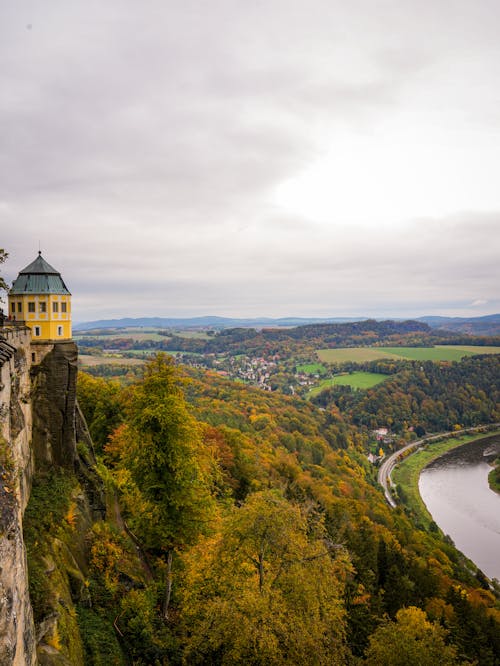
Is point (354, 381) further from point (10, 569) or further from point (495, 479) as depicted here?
point (10, 569)

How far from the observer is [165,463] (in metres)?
16.2

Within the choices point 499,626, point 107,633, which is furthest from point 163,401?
point 499,626

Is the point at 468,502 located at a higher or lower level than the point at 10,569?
lower

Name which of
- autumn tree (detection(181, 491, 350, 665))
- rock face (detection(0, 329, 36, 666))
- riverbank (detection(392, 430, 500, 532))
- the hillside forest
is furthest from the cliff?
riverbank (detection(392, 430, 500, 532))

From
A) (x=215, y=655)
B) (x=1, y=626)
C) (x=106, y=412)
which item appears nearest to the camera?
(x=1, y=626)

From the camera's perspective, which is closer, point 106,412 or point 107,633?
point 107,633

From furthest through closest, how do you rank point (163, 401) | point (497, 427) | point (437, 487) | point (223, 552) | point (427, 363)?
point (427, 363) → point (497, 427) → point (437, 487) → point (163, 401) → point (223, 552)

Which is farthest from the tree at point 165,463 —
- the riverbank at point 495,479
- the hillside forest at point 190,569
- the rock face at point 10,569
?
the riverbank at point 495,479

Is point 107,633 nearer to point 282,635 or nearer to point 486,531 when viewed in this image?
point 282,635

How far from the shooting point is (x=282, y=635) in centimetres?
1226

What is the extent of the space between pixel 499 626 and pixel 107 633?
114ft

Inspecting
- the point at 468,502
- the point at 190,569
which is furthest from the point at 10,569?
the point at 468,502

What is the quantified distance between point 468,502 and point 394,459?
2727cm

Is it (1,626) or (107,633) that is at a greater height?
(1,626)
